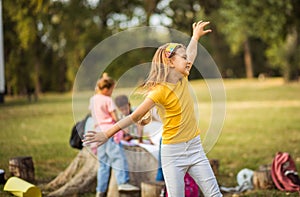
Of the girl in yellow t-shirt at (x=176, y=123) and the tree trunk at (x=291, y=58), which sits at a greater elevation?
the tree trunk at (x=291, y=58)

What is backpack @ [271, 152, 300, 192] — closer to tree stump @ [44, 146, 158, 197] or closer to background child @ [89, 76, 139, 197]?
tree stump @ [44, 146, 158, 197]

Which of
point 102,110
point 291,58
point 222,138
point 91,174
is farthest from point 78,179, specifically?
point 291,58

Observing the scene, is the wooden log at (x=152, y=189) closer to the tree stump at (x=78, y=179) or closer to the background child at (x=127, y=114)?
the background child at (x=127, y=114)

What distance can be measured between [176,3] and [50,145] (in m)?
6.35

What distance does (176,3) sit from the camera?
47.9 feet

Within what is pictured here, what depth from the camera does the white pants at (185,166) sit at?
3.85 meters

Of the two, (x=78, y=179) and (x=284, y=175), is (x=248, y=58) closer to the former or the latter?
(x=284, y=175)

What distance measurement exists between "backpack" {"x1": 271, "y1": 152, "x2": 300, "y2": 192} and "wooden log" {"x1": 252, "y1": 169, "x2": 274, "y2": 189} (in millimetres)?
62

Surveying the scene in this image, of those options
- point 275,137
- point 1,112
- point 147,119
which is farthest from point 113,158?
point 1,112

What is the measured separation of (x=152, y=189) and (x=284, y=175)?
1668 millimetres

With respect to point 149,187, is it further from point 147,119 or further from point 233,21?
point 233,21

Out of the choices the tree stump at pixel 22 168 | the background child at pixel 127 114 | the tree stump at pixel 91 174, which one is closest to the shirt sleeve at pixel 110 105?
the background child at pixel 127 114

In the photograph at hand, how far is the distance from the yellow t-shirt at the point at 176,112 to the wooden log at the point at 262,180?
255 centimetres

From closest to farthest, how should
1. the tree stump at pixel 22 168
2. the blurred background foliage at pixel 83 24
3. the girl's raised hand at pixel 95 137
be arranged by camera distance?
the girl's raised hand at pixel 95 137
the tree stump at pixel 22 168
the blurred background foliage at pixel 83 24
